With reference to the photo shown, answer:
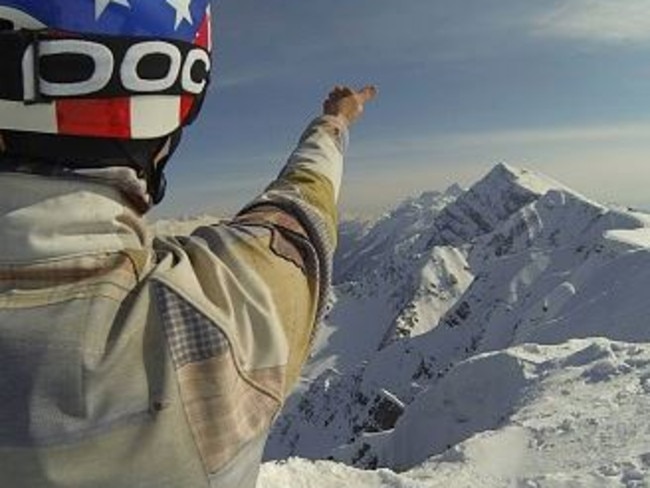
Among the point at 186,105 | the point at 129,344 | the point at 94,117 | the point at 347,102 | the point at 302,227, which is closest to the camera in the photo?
the point at 129,344

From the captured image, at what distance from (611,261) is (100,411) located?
61065 millimetres

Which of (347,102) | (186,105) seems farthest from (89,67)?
(347,102)

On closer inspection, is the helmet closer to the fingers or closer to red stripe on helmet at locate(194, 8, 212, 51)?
red stripe on helmet at locate(194, 8, 212, 51)

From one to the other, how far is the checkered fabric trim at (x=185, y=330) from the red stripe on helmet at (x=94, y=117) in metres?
0.35

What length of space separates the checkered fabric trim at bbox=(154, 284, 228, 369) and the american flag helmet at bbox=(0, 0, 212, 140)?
1.23 feet

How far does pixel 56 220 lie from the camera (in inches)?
68.6

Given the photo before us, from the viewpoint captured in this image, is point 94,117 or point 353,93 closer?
point 94,117

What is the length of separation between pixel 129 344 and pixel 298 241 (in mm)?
549

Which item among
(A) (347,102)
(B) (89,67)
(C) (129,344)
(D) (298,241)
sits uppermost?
(B) (89,67)

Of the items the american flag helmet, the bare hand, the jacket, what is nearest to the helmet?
the american flag helmet

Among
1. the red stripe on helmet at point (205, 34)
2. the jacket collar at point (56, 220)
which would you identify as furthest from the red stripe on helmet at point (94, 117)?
the red stripe on helmet at point (205, 34)

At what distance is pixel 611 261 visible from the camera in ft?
195

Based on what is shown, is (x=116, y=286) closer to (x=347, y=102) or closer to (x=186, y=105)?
(x=186, y=105)

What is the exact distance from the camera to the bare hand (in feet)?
8.98
